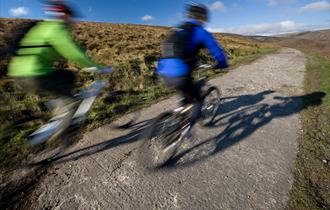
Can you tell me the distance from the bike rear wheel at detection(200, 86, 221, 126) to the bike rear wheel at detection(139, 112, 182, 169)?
3.96ft

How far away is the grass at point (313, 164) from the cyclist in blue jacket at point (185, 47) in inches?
90.7

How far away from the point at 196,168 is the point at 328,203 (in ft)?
5.91

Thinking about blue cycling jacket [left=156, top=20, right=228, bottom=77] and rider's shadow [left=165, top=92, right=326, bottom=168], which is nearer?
blue cycling jacket [left=156, top=20, right=228, bottom=77]

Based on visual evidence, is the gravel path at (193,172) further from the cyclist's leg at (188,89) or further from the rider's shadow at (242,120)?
the cyclist's leg at (188,89)

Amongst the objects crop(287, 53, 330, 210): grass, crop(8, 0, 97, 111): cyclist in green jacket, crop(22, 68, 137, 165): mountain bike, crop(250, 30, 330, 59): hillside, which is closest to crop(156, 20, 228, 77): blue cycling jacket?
crop(22, 68, 137, 165): mountain bike

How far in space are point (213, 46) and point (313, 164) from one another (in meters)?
2.55

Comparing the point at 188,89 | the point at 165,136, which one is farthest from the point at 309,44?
the point at 165,136

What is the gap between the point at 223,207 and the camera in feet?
10.3

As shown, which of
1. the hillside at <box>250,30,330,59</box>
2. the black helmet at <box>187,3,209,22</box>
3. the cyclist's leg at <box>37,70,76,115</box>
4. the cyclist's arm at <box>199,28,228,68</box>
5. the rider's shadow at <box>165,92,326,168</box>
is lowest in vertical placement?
the hillside at <box>250,30,330,59</box>

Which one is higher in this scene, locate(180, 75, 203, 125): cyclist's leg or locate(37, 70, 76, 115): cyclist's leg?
locate(37, 70, 76, 115): cyclist's leg

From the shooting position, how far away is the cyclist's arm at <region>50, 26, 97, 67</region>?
3.51 m

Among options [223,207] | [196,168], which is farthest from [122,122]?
[223,207]

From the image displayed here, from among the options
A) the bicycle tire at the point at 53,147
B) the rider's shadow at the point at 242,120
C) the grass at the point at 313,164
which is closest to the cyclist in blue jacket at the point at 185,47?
the rider's shadow at the point at 242,120

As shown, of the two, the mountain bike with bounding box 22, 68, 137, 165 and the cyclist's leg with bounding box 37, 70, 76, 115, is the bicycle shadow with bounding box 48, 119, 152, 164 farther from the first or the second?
the cyclist's leg with bounding box 37, 70, 76, 115
